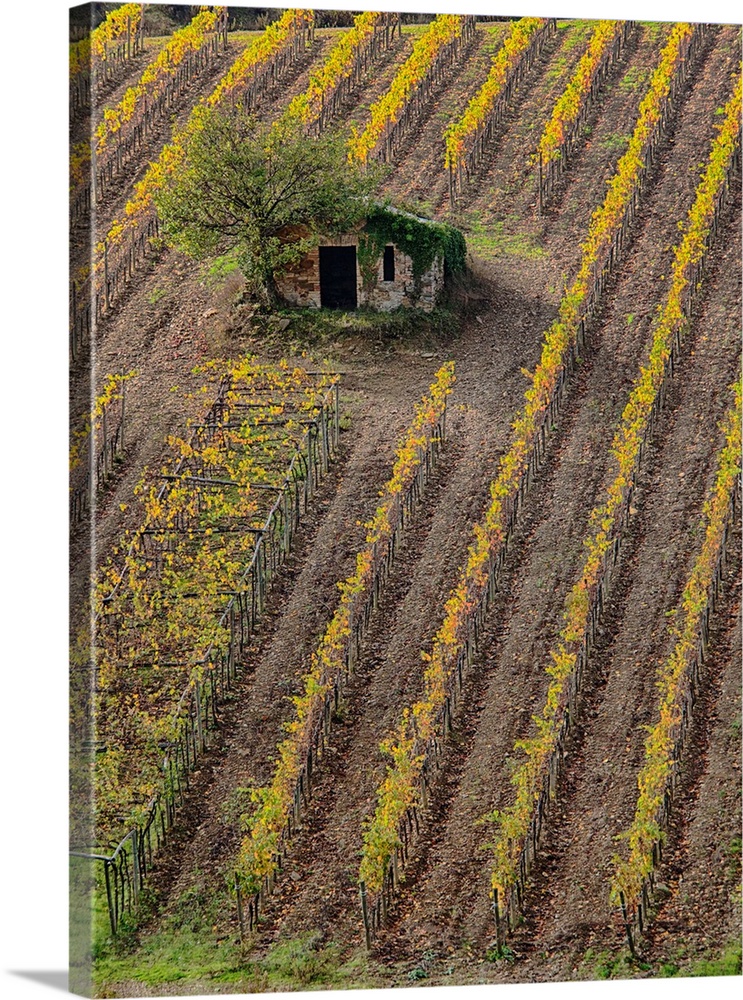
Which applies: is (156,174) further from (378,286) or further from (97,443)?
(97,443)

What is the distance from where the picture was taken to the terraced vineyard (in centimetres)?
1247

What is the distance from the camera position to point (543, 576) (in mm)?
13672

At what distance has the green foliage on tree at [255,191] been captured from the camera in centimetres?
1389

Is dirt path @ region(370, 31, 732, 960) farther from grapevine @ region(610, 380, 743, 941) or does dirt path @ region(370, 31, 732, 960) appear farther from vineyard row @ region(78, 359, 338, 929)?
vineyard row @ region(78, 359, 338, 929)

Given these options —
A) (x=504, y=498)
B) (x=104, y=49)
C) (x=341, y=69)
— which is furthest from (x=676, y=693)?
(x=104, y=49)

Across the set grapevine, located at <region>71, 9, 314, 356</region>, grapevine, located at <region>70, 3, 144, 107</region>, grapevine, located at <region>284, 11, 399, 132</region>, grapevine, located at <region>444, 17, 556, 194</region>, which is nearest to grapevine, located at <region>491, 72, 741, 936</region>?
grapevine, located at <region>444, 17, 556, 194</region>

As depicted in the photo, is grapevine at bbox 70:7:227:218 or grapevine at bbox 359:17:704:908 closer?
grapevine at bbox 70:7:227:218

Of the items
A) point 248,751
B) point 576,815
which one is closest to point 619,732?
point 576,815

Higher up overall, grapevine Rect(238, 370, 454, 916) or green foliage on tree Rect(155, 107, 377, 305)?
green foliage on tree Rect(155, 107, 377, 305)

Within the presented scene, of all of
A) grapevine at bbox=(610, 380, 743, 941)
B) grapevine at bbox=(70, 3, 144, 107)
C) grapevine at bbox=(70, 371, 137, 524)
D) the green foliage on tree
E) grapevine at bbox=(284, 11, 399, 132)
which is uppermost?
grapevine at bbox=(70, 3, 144, 107)

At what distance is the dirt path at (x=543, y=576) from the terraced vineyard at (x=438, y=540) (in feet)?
0.07

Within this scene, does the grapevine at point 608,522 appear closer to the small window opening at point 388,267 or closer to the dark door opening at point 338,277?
the small window opening at point 388,267

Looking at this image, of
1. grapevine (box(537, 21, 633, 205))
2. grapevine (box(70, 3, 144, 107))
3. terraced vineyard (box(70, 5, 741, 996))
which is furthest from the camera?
grapevine (box(537, 21, 633, 205))

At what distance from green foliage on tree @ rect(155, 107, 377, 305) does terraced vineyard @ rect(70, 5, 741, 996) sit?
16cm
